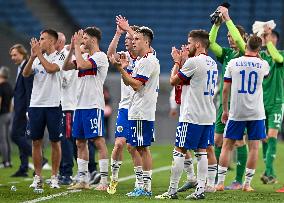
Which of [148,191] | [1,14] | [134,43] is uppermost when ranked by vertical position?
[1,14]

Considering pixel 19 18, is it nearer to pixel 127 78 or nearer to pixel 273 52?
pixel 273 52

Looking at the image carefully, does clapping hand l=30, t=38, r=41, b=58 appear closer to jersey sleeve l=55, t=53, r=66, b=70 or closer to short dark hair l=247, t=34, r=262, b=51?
jersey sleeve l=55, t=53, r=66, b=70

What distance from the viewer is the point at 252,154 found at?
12.9 m

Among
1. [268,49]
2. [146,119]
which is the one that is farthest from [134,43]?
[268,49]

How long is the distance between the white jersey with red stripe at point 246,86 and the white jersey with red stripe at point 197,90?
117 cm

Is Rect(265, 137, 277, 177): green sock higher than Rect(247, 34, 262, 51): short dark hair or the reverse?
the reverse

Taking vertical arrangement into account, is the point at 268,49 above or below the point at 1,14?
below

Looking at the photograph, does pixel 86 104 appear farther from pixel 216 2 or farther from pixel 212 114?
pixel 216 2

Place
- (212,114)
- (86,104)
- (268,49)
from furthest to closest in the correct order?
1. (268,49)
2. (86,104)
3. (212,114)

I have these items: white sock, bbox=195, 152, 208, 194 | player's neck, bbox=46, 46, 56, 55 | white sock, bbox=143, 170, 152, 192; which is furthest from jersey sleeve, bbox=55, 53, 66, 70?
white sock, bbox=195, 152, 208, 194

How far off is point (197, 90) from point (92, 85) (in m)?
1.84

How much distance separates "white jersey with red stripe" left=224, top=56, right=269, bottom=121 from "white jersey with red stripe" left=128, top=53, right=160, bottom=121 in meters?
1.27

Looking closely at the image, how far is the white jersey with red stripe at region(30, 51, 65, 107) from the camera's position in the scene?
12.9 metres

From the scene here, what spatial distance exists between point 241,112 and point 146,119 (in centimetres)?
159
